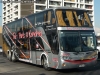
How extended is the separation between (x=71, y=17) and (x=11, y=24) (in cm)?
954

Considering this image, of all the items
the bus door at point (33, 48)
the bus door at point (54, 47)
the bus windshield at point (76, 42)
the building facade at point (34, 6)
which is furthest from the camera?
the building facade at point (34, 6)

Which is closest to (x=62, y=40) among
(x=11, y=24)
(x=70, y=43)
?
(x=70, y=43)

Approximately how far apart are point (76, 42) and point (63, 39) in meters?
0.77

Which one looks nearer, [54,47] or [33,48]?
[54,47]

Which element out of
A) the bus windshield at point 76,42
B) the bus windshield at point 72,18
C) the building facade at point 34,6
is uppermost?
the building facade at point 34,6

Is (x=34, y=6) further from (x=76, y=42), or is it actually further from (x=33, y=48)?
(x=76, y=42)

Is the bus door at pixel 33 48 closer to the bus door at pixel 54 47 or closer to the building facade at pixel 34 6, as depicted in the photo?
the bus door at pixel 54 47

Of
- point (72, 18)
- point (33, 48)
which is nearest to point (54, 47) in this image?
point (72, 18)

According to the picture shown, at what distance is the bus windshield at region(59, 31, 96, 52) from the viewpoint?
43.7 ft

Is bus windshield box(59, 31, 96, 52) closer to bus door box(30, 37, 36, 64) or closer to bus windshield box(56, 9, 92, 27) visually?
bus windshield box(56, 9, 92, 27)

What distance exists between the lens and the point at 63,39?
13.4m

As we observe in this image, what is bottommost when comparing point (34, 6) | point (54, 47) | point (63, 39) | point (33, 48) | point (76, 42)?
point (33, 48)

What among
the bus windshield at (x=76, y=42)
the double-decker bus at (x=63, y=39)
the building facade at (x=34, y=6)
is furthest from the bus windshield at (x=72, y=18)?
the building facade at (x=34, y=6)

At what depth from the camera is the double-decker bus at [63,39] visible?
13.3 meters
